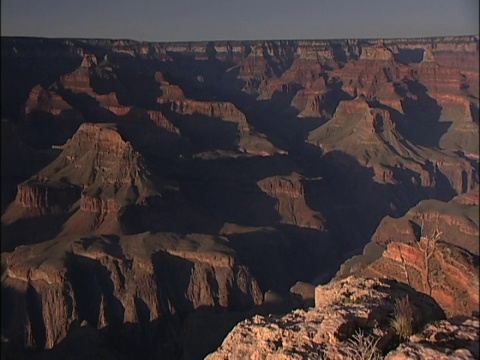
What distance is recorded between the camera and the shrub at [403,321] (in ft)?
37.7

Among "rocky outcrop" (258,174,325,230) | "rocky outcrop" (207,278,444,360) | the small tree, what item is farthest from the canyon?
the small tree

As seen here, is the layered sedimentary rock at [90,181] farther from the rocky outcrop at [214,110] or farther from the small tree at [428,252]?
the small tree at [428,252]

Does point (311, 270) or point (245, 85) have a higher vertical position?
point (245, 85)

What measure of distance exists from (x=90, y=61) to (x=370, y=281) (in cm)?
10775

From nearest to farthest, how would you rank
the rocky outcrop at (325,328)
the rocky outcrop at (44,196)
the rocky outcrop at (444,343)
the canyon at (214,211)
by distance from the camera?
1. the rocky outcrop at (444,343)
2. the rocky outcrop at (325,328)
3. the canyon at (214,211)
4. the rocky outcrop at (44,196)

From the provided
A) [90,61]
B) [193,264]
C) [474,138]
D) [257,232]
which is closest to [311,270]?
[257,232]

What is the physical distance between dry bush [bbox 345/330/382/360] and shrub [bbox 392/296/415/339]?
0.66m

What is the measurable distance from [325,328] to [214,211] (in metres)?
56.1

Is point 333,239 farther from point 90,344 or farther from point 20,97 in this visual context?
point 20,97

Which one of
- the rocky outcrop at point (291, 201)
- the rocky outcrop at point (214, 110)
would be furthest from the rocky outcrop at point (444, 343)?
the rocky outcrop at point (214, 110)

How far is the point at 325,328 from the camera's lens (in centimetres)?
1140

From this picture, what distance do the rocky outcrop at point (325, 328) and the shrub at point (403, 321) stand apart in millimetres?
145

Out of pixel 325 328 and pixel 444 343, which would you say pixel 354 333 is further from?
pixel 444 343

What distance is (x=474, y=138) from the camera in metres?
103
